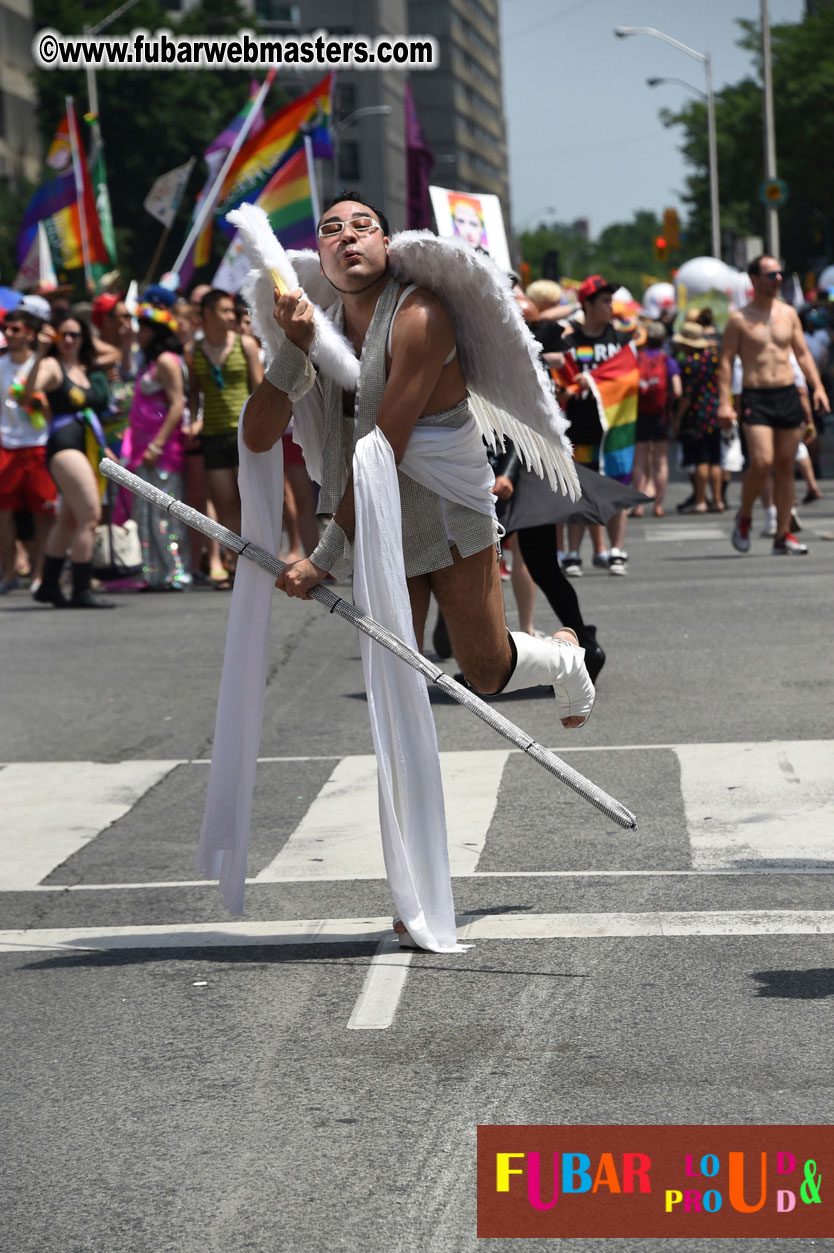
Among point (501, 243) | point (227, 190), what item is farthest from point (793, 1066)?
point (227, 190)

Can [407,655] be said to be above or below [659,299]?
below

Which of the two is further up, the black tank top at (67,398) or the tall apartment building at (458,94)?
the tall apartment building at (458,94)

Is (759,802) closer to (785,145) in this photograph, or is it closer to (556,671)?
(556,671)

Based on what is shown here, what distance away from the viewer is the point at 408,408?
16.0 feet

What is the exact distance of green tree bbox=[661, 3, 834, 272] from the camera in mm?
53938

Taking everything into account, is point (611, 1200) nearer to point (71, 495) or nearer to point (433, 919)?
point (433, 919)

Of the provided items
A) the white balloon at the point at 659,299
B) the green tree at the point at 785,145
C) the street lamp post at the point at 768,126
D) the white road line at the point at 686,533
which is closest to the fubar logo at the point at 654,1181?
the white road line at the point at 686,533

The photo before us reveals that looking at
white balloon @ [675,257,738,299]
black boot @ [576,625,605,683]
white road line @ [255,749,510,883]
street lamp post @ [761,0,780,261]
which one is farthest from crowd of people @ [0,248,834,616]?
street lamp post @ [761,0,780,261]

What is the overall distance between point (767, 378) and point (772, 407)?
22 centimetres

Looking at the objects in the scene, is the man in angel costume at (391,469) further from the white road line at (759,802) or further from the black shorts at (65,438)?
the black shorts at (65,438)

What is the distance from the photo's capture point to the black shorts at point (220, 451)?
1387 cm

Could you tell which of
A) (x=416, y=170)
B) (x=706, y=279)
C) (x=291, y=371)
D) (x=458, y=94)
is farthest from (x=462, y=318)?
(x=458, y=94)

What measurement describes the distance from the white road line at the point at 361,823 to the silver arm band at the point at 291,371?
1577 millimetres

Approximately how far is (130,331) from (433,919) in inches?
450
